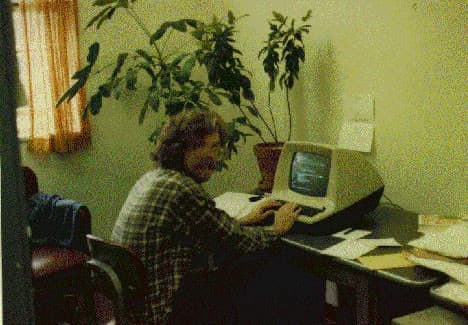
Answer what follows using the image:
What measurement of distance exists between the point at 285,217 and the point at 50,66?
6.38 ft

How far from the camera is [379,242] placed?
1965 millimetres

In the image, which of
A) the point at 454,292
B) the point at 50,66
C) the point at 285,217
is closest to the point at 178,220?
the point at 285,217

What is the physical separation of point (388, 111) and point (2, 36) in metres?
2.32

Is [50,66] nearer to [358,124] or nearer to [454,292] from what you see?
[358,124]

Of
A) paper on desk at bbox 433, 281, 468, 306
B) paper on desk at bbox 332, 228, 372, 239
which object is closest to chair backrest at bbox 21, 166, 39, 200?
paper on desk at bbox 332, 228, 372, 239

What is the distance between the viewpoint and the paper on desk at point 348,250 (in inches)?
72.7

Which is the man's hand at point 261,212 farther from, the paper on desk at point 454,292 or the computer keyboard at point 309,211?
the paper on desk at point 454,292

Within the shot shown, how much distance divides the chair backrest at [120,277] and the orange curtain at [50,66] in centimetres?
180

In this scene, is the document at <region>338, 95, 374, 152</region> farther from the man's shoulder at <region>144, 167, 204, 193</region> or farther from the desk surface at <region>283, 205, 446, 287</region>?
the man's shoulder at <region>144, 167, 204, 193</region>

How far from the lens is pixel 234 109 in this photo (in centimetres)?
384

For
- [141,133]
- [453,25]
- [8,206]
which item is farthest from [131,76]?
[8,206]

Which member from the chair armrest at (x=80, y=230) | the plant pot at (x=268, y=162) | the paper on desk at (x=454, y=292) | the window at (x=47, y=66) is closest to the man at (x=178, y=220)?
the paper on desk at (x=454, y=292)

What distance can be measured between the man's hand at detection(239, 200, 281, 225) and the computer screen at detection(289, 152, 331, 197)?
0.44ft

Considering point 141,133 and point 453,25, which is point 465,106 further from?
point 141,133
